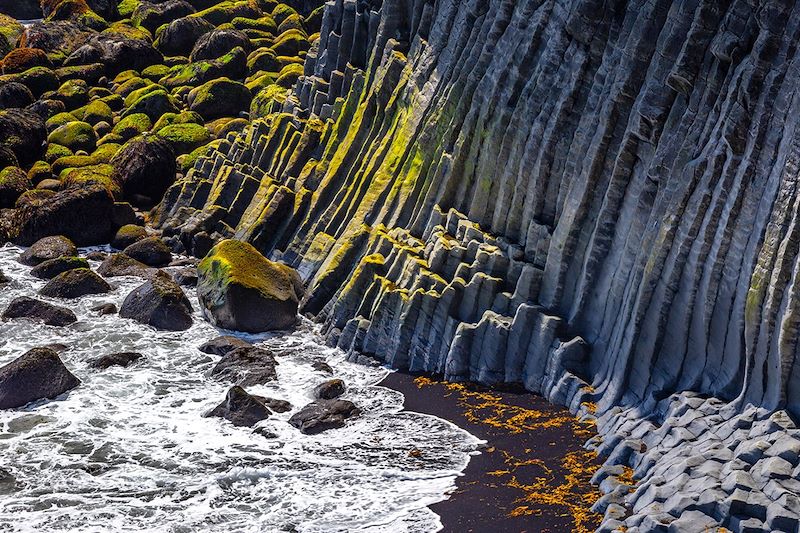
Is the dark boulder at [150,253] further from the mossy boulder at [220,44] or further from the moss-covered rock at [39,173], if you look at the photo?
the mossy boulder at [220,44]

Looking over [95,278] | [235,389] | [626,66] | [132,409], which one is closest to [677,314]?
[626,66]

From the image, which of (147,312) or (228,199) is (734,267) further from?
(228,199)

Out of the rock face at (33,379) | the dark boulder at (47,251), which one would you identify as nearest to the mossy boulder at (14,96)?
the dark boulder at (47,251)

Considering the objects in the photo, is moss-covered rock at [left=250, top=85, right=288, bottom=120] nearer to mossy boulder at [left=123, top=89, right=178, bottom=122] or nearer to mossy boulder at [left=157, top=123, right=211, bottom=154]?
mossy boulder at [left=157, top=123, right=211, bottom=154]

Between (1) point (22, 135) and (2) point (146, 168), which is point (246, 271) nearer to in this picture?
(2) point (146, 168)

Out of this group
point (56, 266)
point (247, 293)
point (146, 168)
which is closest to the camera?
point (247, 293)

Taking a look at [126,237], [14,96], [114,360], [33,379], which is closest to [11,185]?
[126,237]
